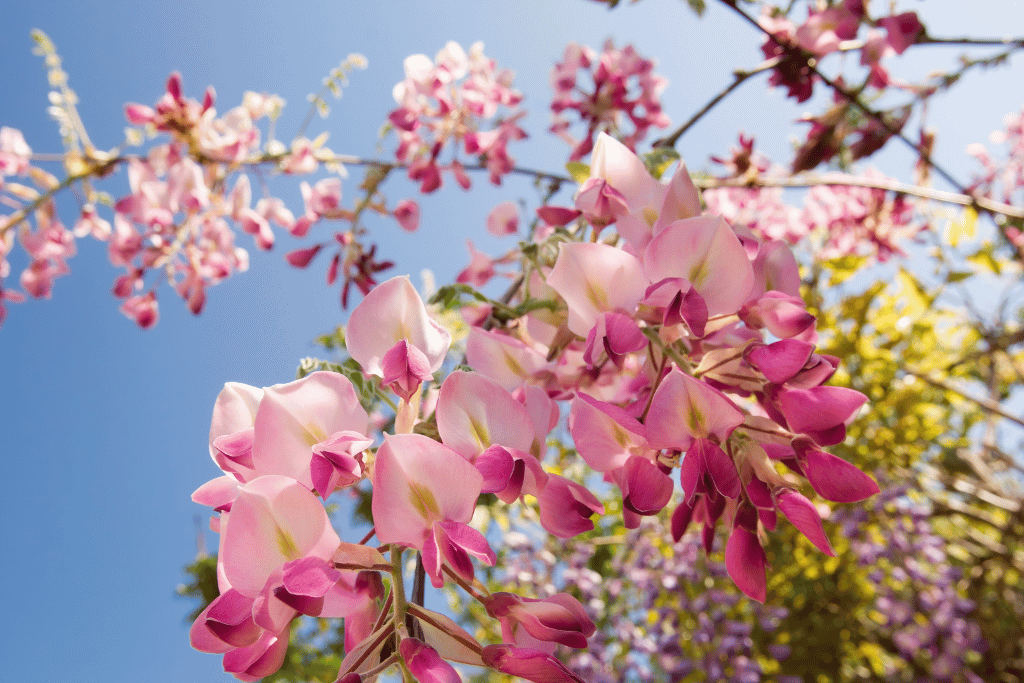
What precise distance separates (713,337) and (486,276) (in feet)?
0.92

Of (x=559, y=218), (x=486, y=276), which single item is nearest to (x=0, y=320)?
(x=486, y=276)

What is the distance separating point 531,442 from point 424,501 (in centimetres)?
6

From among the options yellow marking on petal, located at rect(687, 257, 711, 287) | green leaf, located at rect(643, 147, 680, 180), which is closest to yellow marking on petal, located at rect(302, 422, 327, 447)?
yellow marking on petal, located at rect(687, 257, 711, 287)

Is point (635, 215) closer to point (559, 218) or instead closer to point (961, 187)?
point (559, 218)

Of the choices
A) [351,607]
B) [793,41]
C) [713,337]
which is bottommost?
[351,607]

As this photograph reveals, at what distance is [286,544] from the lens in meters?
0.23

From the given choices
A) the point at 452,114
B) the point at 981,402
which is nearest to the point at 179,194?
the point at 452,114

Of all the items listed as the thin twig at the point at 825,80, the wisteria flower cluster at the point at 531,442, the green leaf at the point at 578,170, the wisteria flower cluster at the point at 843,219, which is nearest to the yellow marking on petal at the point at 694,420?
the wisteria flower cluster at the point at 531,442

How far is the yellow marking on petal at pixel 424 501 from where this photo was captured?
0.78 ft

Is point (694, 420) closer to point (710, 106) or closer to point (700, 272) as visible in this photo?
point (700, 272)

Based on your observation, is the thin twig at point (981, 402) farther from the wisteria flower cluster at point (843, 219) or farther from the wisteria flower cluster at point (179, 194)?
the wisteria flower cluster at point (179, 194)

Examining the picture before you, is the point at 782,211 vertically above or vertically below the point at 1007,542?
above

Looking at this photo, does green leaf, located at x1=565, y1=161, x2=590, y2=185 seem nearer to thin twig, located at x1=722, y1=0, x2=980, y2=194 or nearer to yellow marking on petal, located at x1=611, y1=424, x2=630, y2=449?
yellow marking on petal, located at x1=611, y1=424, x2=630, y2=449

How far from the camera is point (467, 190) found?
118 cm
